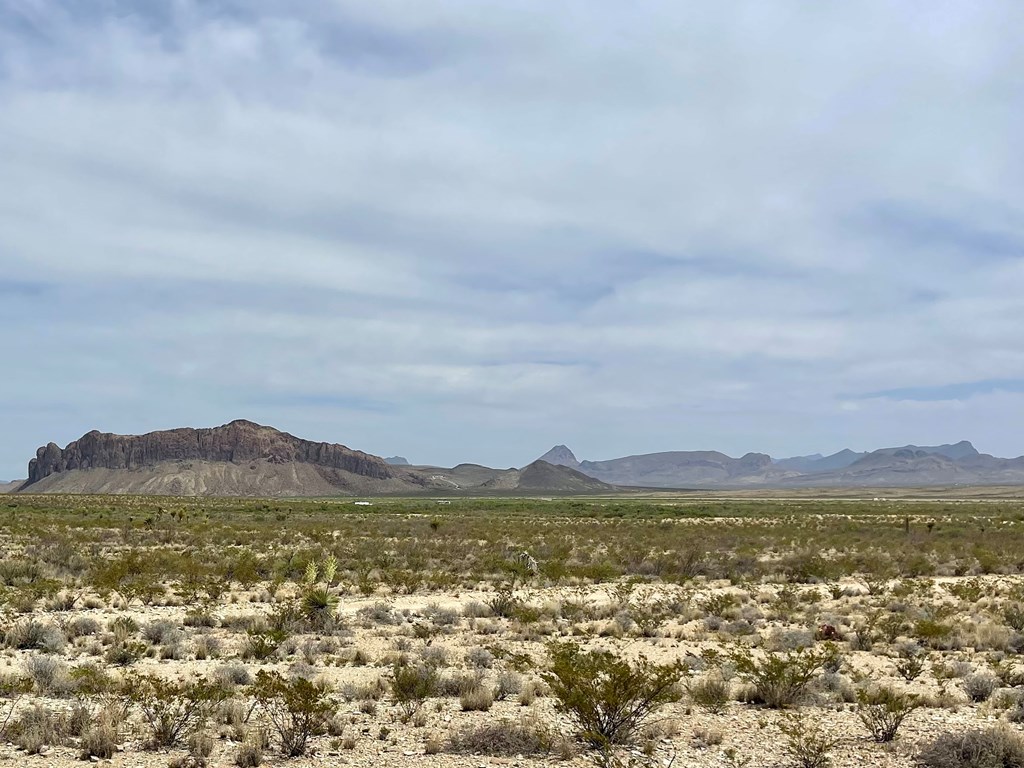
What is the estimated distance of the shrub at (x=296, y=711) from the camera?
342 inches

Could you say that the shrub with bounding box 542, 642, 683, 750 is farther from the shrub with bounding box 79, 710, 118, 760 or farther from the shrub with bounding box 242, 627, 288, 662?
the shrub with bounding box 242, 627, 288, 662

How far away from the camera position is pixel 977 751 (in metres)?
8.19

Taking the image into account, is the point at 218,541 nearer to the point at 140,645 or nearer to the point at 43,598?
the point at 43,598

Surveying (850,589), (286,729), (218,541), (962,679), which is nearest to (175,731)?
(286,729)

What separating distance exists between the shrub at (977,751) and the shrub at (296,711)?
260 inches

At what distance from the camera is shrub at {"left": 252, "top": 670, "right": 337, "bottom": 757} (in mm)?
8688

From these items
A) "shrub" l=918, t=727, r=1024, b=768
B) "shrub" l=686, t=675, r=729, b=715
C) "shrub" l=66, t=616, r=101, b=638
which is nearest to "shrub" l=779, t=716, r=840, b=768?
"shrub" l=918, t=727, r=1024, b=768

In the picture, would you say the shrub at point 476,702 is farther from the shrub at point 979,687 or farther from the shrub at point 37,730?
the shrub at point 979,687

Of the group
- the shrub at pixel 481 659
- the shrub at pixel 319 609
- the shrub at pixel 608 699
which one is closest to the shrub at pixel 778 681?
the shrub at pixel 608 699

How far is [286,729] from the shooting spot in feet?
29.6

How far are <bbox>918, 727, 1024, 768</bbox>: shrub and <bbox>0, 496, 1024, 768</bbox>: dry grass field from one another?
2cm

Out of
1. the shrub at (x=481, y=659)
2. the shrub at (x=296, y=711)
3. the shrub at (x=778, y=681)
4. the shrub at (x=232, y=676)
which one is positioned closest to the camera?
the shrub at (x=296, y=711)

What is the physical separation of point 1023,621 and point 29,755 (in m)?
17.1

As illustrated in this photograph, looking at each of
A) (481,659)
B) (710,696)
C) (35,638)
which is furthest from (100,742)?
(710,696)
